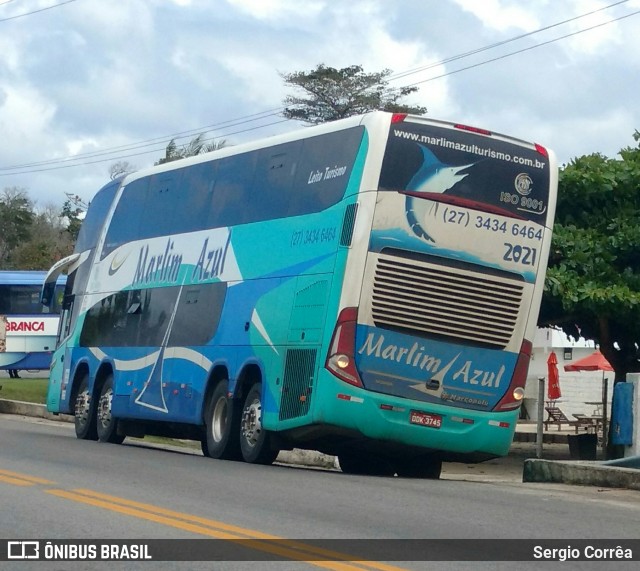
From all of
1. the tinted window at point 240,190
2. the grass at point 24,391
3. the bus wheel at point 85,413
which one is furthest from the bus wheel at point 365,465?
the grass at point 24,391

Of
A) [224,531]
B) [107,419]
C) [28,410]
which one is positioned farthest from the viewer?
[28,410]

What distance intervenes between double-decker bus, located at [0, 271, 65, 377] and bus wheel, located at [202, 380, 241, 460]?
87.5 feet

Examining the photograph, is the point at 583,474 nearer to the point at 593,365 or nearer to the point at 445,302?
the point at 445,302

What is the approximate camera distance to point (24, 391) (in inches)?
1446

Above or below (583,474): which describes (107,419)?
above

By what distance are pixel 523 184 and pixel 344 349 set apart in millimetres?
3077

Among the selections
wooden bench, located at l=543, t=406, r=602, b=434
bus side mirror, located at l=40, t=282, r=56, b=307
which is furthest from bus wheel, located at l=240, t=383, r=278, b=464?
wooden bench, located at l=543, t=406, r=602, b=434

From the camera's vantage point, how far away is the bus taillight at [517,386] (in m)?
16.6

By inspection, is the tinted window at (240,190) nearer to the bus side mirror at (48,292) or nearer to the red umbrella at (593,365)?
the bus side mirror at (48,292)

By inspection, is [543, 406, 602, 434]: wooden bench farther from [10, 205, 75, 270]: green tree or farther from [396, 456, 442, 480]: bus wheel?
[10, 205, 75, 270]: green tree

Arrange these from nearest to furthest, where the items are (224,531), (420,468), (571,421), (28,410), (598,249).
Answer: (224,531) → (420,468) → (598,249) → (28,410) → (571,421)

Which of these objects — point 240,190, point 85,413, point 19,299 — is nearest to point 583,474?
point 240,190

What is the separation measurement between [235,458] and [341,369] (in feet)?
10.7

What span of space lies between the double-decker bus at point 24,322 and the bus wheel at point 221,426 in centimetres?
2666
